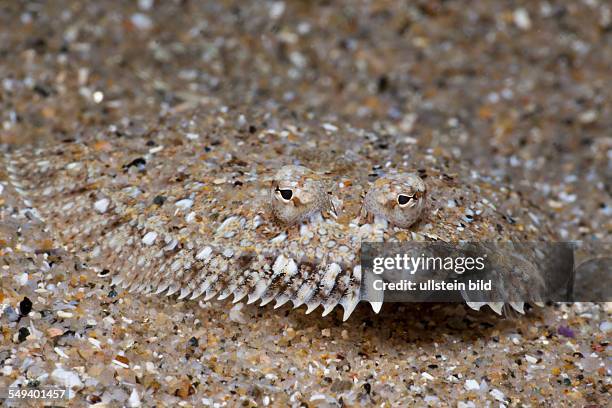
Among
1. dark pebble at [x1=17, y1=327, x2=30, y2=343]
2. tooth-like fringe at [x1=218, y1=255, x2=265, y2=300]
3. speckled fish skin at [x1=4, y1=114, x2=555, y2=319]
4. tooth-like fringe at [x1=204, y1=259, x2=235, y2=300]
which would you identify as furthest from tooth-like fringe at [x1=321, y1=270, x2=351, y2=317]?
dark pebble at [x1=17, y1=327, x2=30, y2=343]

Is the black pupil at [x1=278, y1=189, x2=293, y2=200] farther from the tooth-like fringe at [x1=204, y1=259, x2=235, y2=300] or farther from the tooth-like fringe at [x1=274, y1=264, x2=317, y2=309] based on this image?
the tooth-like fringe at [x1=204, y1=259, x2=235, y2=300]

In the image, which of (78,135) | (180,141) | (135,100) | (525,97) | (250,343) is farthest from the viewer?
(525,97)

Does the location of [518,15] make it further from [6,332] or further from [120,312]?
[6,332]

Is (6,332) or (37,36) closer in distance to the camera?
(6,332)

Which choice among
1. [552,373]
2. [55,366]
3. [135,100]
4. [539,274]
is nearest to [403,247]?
[539,274]

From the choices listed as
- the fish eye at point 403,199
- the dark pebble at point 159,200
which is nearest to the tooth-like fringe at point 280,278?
the fish eye at point 403,199

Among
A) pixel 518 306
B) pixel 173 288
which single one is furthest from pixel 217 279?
pixel 518 306
